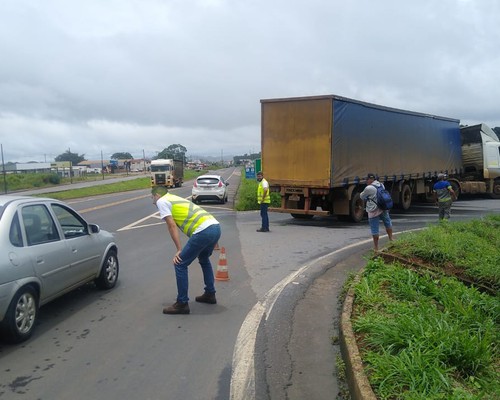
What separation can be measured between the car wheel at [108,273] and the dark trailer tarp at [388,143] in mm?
8148

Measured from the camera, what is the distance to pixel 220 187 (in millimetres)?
24688

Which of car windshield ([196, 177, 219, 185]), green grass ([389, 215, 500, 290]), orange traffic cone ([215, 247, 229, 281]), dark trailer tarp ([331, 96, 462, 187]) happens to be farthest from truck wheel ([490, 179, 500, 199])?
orange traffic cone ([215, 247, 229, 281])

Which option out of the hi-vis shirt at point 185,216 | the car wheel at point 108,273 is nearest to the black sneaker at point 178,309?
the hi-vis shirt at point 185,216

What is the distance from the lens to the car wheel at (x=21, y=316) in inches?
184

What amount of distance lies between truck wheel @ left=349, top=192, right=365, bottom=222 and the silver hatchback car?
9.80m

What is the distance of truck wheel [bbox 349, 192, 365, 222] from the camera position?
15.1 meters

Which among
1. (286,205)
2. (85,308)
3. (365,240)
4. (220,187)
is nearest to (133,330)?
(85,308)

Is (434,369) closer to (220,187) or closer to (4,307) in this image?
(4,307)

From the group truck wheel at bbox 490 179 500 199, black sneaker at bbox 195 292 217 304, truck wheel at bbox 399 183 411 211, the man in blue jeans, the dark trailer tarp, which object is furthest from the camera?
truck wheel at bbox 490 179 500 199

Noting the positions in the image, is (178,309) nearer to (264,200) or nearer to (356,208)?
(264,200)

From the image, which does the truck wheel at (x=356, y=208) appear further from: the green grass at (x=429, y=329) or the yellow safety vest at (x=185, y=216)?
the yellow safety vest at (x=185, y=216)

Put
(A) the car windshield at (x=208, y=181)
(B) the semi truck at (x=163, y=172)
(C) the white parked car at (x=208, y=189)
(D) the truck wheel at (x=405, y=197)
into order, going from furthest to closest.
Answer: (B) the semi truck at (x=163, y=172) < (A) the car windshield at (x=208, y=181) < (C) the white parked car at (x=208, y=189) < (D) the truck wheel at (x=405, y=197)

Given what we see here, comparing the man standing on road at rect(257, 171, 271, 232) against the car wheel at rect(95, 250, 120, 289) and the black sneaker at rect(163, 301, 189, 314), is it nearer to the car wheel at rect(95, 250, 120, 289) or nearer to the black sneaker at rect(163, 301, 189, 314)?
the car wheel at rect(95, 250, 120, 289)

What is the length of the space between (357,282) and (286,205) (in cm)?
870
